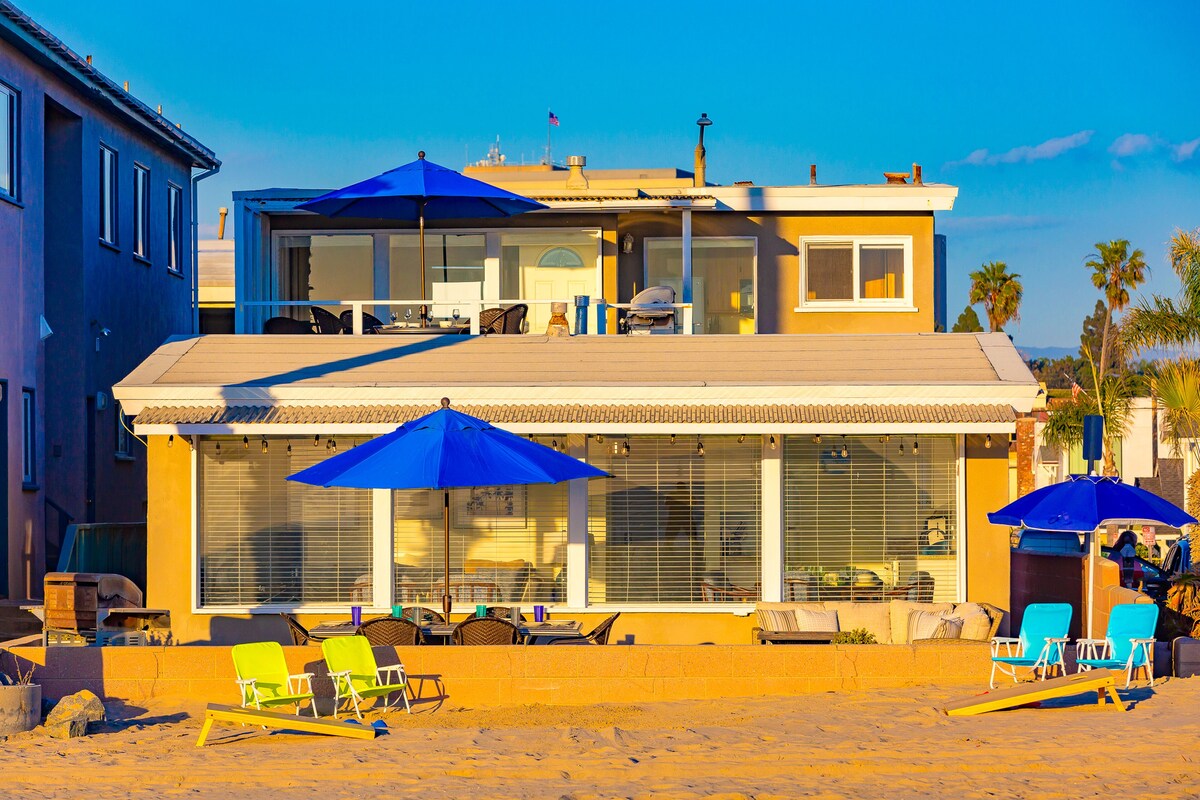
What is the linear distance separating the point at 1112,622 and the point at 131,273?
1683cm

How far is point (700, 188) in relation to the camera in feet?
77.9

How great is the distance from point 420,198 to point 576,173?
5.12m

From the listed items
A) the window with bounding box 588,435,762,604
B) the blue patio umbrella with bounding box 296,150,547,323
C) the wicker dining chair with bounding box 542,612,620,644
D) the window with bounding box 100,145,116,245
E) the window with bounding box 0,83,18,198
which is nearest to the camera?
the wicker dining chair with bounding box 542,612,620,644

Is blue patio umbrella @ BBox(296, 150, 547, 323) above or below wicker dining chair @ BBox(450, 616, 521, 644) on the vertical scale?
above

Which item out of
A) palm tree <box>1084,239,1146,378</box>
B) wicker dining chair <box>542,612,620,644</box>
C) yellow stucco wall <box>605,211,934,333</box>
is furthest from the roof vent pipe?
palm tree <box>1084,239,1146,378</box>

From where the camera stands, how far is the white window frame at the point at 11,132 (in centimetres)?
1977

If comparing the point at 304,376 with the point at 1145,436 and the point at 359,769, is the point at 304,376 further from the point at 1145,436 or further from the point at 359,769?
the point at 1145,436

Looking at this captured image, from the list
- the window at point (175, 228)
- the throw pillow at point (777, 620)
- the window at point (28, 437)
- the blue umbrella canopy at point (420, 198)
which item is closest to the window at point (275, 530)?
the blue umbrella canopy at point (420, 198)

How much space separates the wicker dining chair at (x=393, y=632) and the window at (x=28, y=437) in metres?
7.95

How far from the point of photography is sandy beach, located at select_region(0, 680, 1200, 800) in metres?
10.8

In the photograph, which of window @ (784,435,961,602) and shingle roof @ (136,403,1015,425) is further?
window @ (784,435,961,602)

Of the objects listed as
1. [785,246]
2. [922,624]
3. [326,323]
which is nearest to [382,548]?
[326,323]

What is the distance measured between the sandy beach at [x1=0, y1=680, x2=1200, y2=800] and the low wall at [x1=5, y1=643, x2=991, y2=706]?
0.38 meters

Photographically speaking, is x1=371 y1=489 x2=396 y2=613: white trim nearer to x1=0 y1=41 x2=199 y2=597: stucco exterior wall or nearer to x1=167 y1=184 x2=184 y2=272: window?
x1=0 y1=41 x2=199 y2=597: stucco exterior wall
